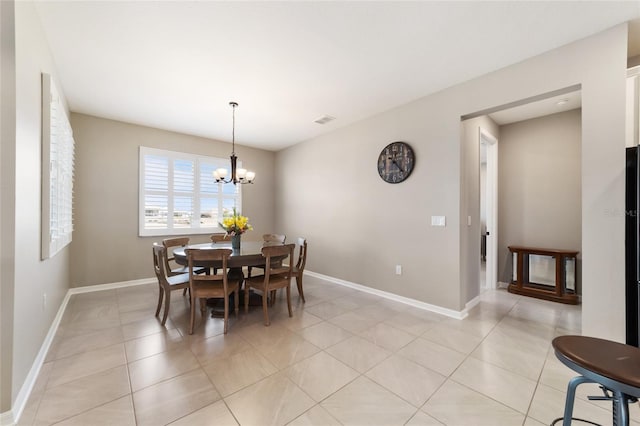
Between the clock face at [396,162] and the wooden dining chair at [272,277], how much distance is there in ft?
Result: 5.79

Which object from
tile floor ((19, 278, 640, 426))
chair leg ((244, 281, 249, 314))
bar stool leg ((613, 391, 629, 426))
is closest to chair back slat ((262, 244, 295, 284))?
chair leg ((244, 281, 249, 314))

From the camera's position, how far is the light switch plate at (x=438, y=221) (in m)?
3.13

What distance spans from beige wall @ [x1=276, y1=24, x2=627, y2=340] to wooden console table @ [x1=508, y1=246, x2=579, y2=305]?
1.04m

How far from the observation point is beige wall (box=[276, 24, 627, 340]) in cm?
204

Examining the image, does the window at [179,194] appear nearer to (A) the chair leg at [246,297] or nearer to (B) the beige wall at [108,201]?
(B) the beige wall at [108,201]

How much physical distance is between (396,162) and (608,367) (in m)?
2.91

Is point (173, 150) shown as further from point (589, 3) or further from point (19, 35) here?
point (589, 3)

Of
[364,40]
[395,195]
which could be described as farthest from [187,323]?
[364,40]

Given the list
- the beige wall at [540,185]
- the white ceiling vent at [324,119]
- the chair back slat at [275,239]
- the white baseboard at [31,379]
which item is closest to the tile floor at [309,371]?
the white baseboard at [31,379]

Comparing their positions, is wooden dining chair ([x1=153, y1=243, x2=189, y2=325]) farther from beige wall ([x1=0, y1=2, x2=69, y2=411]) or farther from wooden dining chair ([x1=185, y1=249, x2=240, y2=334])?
beige wall ([x1=0, y1=2, x2=69, y2=411])

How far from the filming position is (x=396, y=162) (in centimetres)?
362

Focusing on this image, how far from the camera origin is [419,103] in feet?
11.1

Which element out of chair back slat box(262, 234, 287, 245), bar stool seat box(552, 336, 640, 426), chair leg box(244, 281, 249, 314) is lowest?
chair leg box(244, 281, 249, 314)

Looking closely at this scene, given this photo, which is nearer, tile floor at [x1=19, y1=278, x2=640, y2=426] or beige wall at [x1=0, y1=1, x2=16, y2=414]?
beige wall at [x1=0, y1=1, x2=16, y2=414]
